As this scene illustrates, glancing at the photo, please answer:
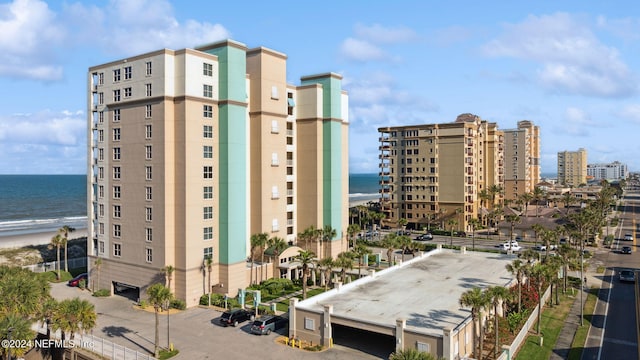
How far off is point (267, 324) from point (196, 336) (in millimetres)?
7135

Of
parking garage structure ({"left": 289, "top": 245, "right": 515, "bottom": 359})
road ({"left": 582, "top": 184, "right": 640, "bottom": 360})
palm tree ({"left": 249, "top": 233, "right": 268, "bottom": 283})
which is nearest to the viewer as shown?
parking garage structure ({"left": 289, "top": 245, "right": 515, "bottom": 359})

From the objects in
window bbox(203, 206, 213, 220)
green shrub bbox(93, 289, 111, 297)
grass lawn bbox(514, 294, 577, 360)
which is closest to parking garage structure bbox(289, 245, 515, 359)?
grass lawn bbox(514, 294, 577, 360)

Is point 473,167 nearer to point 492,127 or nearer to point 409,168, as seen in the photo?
point 409,168

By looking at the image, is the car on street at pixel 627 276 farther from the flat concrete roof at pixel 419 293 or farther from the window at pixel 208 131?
the window at pixel 208 131

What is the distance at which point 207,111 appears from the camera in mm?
57594

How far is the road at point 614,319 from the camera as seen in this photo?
137 ft

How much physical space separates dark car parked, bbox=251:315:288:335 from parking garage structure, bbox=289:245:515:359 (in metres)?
3.02

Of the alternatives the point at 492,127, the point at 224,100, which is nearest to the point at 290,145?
the point at 224,100

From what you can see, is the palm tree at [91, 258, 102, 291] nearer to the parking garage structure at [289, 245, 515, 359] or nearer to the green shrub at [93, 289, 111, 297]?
the green shrub at [93, 289, 111, 297]

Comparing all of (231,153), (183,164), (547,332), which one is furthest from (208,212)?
(547,332)

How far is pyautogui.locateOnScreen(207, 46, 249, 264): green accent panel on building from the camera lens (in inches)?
2290

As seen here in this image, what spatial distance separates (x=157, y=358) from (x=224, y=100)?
3172 cm

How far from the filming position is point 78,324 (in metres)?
Answer: 34.5

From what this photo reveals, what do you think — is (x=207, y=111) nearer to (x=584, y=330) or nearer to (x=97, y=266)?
(x=97, y=266)
